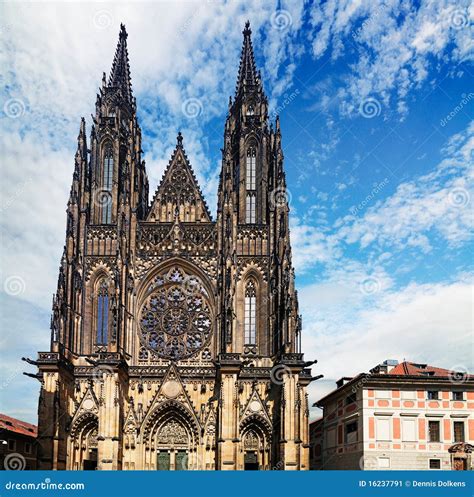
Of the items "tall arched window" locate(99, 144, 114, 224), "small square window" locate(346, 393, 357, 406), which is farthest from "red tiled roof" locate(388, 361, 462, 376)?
"tall arched window" locate(99, 144, 114, 224)

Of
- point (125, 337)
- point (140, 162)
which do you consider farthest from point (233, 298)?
point (140, 162)

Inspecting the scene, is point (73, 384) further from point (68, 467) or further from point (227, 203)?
point (227, 203)

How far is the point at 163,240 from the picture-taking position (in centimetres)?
5231

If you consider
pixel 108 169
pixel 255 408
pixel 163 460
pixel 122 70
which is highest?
pixel 122 70

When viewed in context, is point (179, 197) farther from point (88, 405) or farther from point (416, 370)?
point (416, 370)

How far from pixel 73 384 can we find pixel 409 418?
73.7 feet

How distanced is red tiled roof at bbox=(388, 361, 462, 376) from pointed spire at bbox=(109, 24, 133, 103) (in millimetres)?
29165

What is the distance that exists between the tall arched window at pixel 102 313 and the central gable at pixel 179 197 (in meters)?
6.38

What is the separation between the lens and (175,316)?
50812mm

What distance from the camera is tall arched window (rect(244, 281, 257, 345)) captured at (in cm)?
5011

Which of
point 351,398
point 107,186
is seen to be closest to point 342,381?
point 351,398

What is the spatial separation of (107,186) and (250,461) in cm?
2254

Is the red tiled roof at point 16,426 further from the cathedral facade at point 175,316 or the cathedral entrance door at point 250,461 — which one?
the cathedral entrance door at point 250,461

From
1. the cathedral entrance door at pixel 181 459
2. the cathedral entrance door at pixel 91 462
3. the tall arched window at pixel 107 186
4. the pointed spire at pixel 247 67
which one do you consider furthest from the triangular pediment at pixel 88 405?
the pointed spire at pixel 247 67
